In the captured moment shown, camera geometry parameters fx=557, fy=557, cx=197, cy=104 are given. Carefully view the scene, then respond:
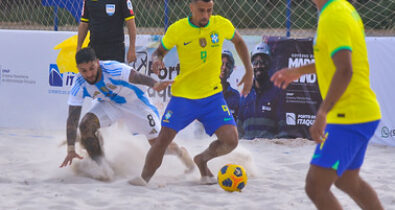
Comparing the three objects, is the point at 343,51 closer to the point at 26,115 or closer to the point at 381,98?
the point at 381,98

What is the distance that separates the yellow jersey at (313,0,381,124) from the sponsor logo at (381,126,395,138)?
3.96 m

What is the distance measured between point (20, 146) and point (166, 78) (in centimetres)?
209

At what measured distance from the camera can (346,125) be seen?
2.89m

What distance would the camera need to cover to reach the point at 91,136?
16.6 ft

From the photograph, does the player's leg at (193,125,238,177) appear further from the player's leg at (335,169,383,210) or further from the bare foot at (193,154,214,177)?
the player's leg at (335,169,383,210)

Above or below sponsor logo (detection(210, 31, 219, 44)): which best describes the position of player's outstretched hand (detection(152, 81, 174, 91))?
below

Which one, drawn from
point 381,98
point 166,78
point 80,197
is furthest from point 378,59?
point 80,197

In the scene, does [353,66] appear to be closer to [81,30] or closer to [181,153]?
[181,153]

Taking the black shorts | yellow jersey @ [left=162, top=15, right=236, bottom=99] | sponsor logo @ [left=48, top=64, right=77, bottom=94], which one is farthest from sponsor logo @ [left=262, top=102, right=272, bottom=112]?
sponsor logo @ [left=48, top=64, right=77, bottom=94]

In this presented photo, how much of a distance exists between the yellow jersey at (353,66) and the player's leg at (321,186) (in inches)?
10.7

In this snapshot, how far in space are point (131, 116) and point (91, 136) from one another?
406 millimetres

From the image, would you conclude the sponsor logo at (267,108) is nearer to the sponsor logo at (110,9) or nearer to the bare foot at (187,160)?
the bare foot at (187,160)

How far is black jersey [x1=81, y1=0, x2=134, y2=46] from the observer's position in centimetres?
592

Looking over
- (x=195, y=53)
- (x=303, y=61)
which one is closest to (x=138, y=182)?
(x=195, y=53)
